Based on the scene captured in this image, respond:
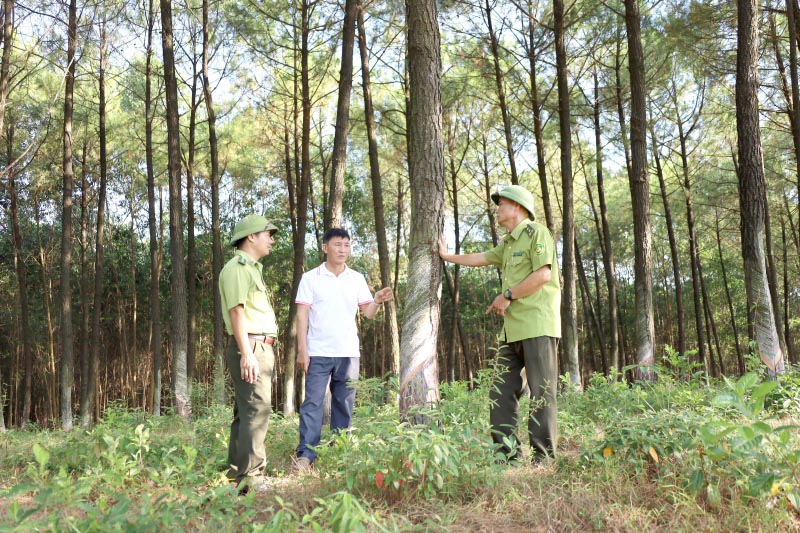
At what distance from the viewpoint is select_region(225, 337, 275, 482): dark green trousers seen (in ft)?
10.6

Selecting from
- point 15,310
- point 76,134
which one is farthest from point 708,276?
point 15,310

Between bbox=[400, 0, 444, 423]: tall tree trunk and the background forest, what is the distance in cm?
186

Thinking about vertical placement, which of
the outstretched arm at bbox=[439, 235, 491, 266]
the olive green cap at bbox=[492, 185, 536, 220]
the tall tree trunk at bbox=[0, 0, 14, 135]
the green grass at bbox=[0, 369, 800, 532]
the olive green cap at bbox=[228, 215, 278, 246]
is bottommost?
the green grass at bbox=[0, 369, 800, 532]

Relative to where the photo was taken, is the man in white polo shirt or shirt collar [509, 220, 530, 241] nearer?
shirt collar [509, 220, 530, 241]

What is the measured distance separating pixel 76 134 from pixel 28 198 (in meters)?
3.53

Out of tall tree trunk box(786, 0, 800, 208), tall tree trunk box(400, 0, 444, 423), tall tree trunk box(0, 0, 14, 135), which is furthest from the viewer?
tall tree trunk box(0, 0, 14, 135)

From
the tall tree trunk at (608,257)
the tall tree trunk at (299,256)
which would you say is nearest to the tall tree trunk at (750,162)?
the tall tree trunk at (299,256)

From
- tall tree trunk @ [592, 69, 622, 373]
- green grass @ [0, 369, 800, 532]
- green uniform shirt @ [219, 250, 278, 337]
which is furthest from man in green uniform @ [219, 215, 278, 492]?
tall tree trunk @ [592, 69, 622, 373]

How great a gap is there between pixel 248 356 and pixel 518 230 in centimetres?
168

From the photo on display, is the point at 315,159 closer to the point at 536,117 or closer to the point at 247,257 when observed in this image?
the point at 536,117

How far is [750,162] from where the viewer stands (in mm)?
5895

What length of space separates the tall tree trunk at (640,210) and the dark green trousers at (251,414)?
4.49 metres

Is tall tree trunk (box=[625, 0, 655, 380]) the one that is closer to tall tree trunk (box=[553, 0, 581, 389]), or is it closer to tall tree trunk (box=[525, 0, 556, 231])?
tall tree trunk (box=[553, 0, 581, 389])

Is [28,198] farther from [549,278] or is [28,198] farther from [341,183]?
[549,278]
